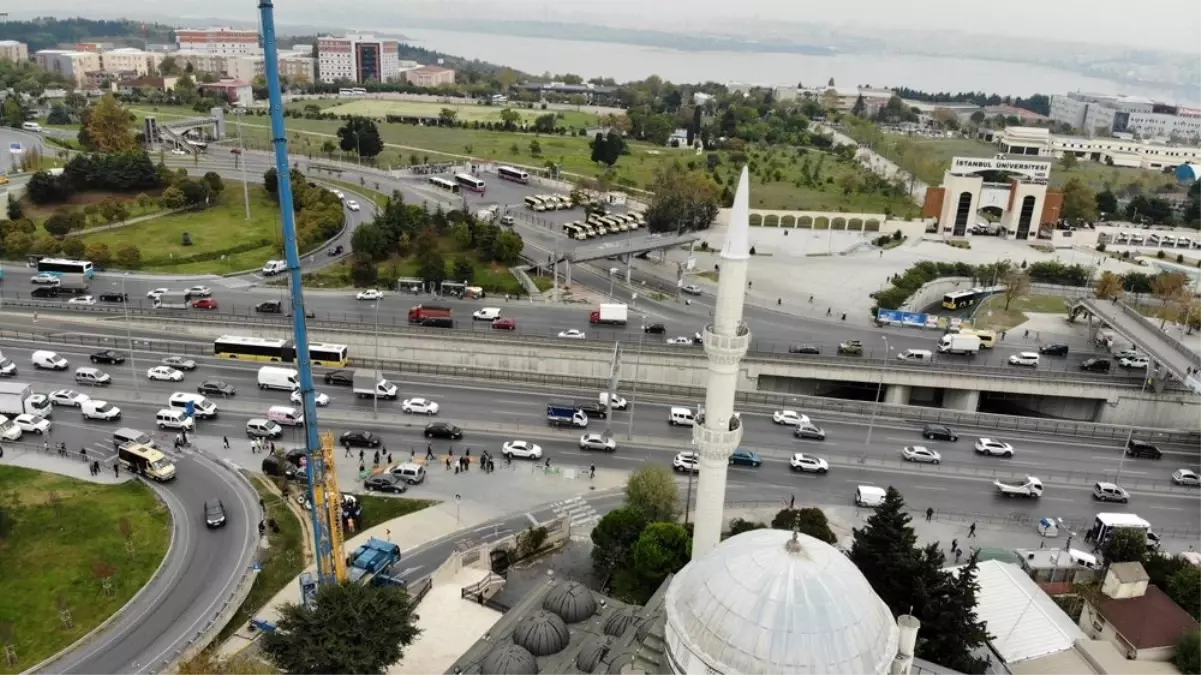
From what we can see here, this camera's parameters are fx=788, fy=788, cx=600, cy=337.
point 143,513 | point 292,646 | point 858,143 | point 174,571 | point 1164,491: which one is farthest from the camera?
point 858,143

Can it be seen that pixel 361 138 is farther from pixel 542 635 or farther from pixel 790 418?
pixel 542 635

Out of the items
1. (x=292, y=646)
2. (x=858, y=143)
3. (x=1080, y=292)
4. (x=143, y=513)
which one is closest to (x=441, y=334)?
(x=143, y=513)

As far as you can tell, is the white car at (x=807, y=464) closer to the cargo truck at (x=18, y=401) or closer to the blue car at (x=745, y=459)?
the blue car at (x=745, y=459)

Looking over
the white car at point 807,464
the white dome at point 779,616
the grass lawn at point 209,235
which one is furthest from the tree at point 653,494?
the grass lawn at point 209,235

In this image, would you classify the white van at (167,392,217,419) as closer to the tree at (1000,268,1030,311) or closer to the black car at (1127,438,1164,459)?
the black car at (1127,438,1164,459)

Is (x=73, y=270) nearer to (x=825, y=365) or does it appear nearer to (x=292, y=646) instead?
(x=292, y=646)

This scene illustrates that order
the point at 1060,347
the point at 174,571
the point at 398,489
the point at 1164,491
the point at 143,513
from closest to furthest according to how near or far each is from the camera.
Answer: the point at 174,571 → the point at 143,513 → the point at 398,489 → the point at 1164,491 → the point at 1060,347
